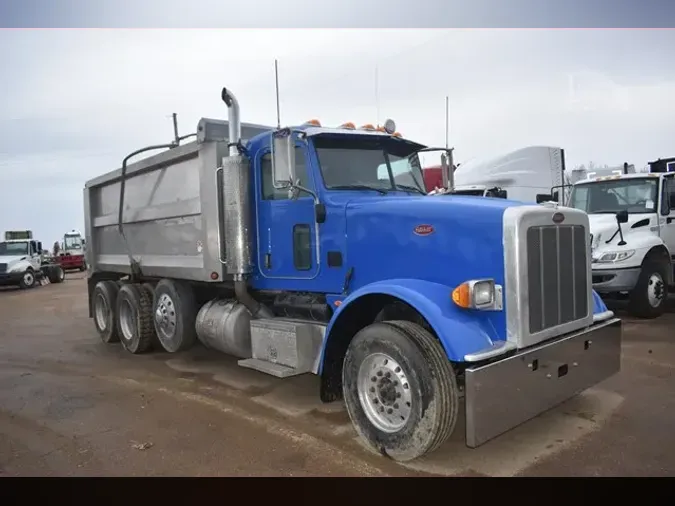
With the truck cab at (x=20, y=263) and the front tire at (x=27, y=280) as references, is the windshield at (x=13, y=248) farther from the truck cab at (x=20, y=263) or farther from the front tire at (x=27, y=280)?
the front tire at (x=27, y=280)

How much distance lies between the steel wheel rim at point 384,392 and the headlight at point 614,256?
594 centimetres

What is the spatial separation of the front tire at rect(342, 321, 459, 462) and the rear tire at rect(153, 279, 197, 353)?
10.5 ft

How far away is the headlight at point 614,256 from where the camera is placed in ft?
27.2

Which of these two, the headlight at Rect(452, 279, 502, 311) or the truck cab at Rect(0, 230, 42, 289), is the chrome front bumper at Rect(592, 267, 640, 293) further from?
the truck cab at Rect(0, 230, 42, 289)

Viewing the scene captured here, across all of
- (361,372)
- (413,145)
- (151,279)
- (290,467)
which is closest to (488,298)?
(361,372)

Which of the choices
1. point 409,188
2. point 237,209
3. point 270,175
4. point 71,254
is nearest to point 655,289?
point 409,188

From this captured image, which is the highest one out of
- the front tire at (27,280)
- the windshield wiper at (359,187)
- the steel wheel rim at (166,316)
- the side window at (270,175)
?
the side window at (270,175)

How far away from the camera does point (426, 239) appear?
406 centimetres

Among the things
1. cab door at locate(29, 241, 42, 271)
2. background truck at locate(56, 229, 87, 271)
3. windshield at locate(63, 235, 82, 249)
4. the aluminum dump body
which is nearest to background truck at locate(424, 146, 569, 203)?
the aluminum dump body

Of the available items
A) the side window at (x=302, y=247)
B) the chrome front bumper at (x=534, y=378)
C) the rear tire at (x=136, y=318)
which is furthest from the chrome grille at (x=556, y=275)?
the rear tire at (x=136, y=318)

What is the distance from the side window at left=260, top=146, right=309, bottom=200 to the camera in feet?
15.9

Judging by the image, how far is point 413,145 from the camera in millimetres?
5422

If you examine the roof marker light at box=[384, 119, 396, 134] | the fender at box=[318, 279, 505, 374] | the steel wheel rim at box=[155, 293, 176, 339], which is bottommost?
the steel wheel rim at box=[155, 293, 176, 339]
